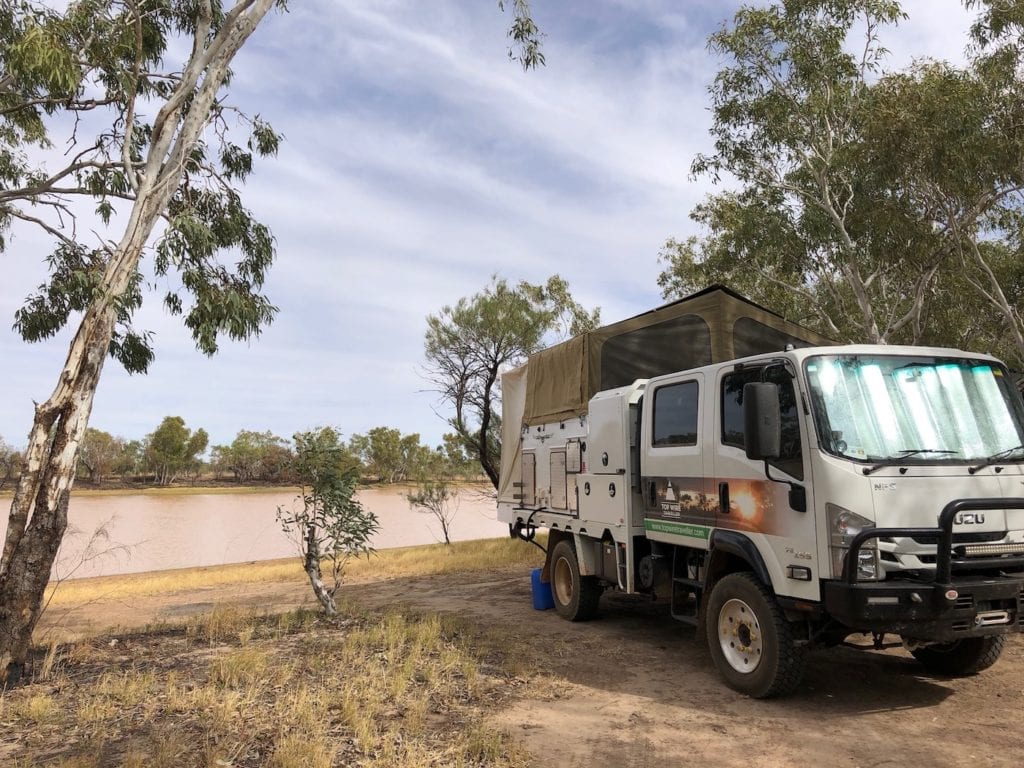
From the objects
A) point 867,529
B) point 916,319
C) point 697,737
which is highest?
point 916,319

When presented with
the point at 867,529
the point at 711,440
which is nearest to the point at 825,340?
the point at 711,440

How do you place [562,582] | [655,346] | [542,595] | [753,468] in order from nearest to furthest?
[753,468], [655,346], [562,582], [542,595]

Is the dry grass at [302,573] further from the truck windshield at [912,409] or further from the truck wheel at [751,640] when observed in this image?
the truck windshield at [912,409]

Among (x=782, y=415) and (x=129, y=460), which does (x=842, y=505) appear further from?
(x=129, y=460)

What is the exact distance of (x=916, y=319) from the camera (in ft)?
51.6

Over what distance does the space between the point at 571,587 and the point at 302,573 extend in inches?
439

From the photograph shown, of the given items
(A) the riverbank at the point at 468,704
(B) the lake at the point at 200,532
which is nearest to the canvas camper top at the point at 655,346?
(A) the riverbank at the point at 468,704

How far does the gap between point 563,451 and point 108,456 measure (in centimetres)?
7879

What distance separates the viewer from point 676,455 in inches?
247

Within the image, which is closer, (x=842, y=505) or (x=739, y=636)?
(x=842, y=505)

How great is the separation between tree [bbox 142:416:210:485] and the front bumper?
253ft

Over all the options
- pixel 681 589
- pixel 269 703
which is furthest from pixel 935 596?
pixel 269 703

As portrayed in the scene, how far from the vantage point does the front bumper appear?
14.5ft

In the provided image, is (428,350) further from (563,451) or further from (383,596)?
(563,451)
